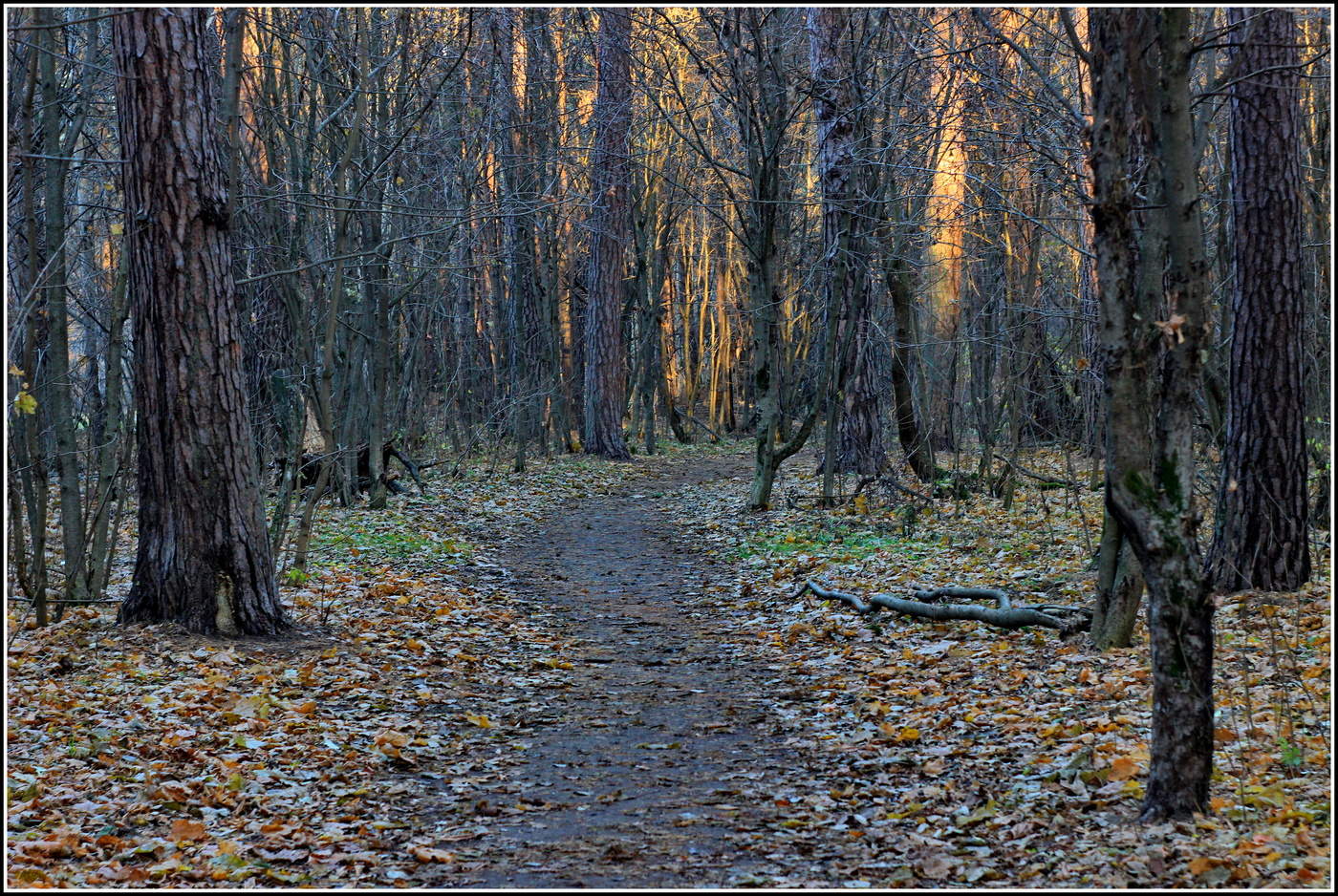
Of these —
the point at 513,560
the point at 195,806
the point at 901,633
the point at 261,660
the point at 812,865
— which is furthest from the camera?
the point at 513,560

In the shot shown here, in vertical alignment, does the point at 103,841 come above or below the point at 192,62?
below

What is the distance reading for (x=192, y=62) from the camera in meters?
7.05

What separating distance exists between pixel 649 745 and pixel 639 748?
0.07 meters

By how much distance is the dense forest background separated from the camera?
4.39m

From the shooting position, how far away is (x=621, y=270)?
24109 millimetres

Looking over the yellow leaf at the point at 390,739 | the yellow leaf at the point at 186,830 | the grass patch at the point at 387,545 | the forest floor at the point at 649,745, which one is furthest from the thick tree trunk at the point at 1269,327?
the grass patch at the point at 387,545

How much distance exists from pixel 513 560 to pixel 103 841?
7521 mm

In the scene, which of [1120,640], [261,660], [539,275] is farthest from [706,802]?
[539,275]

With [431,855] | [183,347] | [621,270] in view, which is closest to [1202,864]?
[431,855]

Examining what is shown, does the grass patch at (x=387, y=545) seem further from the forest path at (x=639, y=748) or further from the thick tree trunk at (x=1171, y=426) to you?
the thick tree trunk at (x=1171, y=426)

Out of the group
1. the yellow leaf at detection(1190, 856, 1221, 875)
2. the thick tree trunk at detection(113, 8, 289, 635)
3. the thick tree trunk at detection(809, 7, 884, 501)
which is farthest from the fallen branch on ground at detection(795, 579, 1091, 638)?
the thick tree trunk at detection(809, 7, 884, 501)

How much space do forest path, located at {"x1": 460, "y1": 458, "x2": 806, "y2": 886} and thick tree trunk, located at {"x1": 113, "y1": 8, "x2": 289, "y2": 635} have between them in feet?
8.44

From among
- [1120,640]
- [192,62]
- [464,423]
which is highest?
[192,62]

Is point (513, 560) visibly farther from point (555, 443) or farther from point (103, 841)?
point (555, 443)
